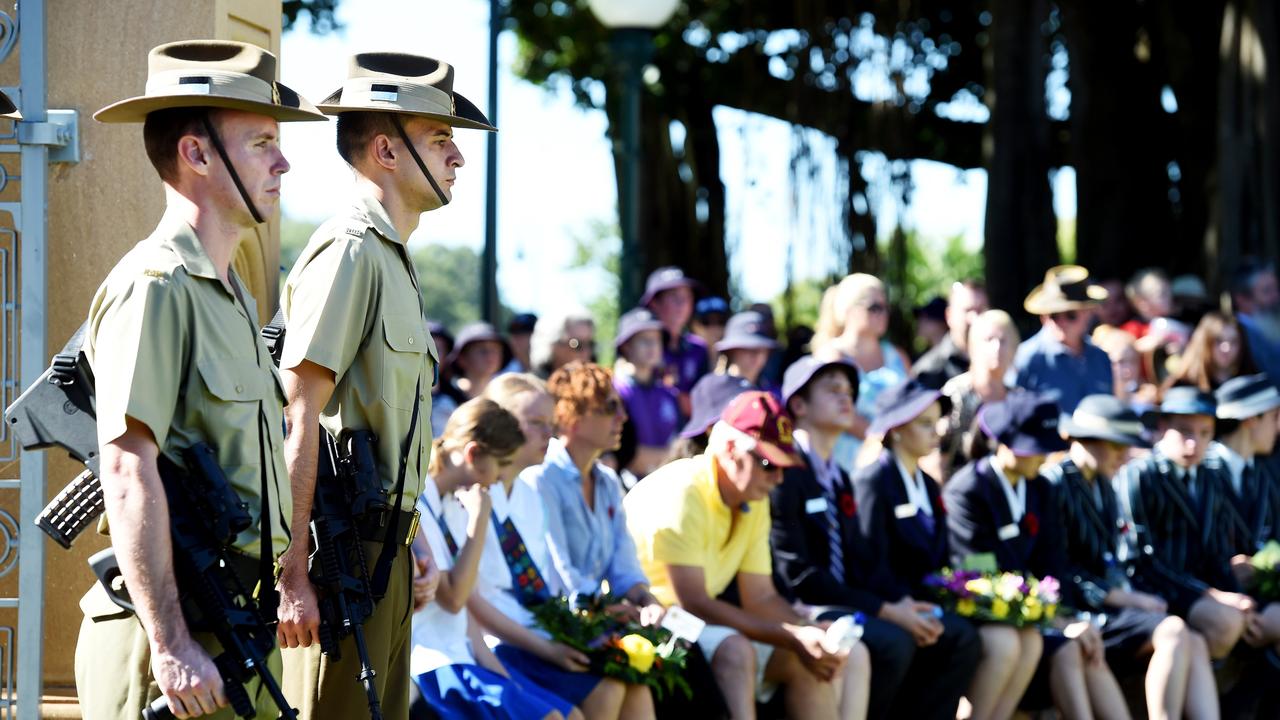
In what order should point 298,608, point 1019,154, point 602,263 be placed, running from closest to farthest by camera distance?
point 298,608 → point 1019,154 → point 602,263

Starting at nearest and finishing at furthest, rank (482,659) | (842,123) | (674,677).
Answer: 1. (482,659)
2. (674,677)
3. (842,123)

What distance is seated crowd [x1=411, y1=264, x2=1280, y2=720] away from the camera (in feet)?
19.0

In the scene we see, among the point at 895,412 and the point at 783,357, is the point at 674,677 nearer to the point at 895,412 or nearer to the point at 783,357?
the point at 895,412

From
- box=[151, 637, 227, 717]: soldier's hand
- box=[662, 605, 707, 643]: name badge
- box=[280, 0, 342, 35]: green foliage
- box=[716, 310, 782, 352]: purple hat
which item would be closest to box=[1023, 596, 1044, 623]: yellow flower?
box=[662, 605, 707, 643]: name badge

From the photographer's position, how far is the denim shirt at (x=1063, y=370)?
31.1 ft

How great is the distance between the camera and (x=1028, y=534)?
25.2 ft

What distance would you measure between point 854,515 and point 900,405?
58 cm

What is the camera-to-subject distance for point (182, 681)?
3.20m

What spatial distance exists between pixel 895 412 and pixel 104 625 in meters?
4.49

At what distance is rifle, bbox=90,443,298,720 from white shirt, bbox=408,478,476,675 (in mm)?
1893

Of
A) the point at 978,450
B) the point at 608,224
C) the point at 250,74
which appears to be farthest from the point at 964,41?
the point at 250,74

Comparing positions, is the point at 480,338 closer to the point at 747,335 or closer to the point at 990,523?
the point at 747,335

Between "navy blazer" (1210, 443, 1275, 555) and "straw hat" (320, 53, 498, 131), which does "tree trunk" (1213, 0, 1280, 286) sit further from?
"straw hat" (320, 53, 498, 131)

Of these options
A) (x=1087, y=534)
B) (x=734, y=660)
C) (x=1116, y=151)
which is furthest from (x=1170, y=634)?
(x=1116, y=151)
